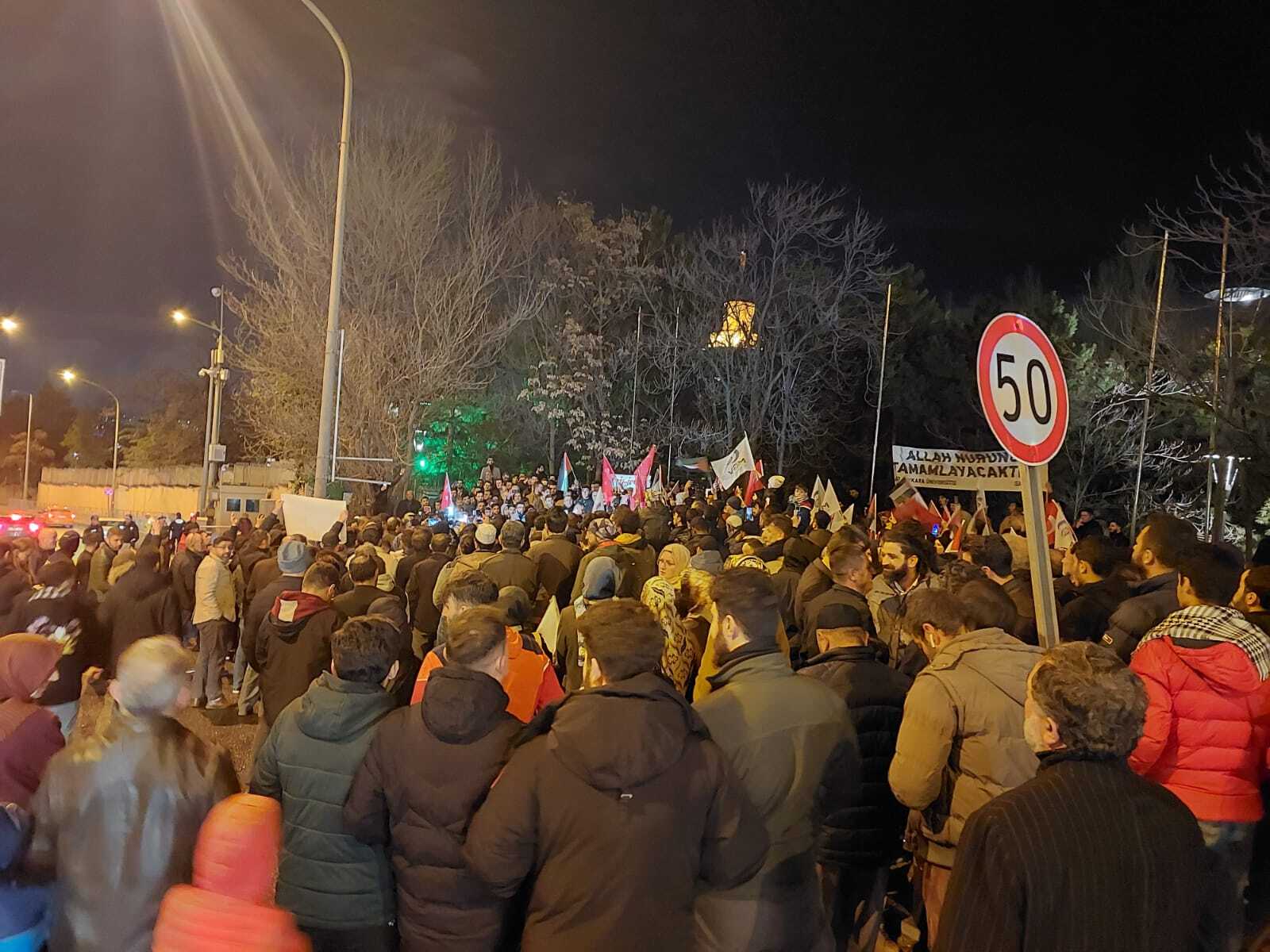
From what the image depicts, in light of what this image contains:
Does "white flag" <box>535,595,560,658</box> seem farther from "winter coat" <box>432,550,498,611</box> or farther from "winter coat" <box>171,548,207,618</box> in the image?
"winter coat" <box>171,548,207,618</box>

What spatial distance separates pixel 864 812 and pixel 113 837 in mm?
2881

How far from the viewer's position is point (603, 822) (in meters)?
2.87

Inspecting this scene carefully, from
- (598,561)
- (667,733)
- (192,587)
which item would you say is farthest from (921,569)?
(192,587)

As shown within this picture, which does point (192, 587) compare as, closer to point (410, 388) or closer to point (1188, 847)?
point (1188, 847)

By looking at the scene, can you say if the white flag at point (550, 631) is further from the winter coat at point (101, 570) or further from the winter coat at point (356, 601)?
the winter coat at point (101, 570)

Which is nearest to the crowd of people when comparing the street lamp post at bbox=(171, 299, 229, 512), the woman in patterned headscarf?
the woman in patterned headscarf

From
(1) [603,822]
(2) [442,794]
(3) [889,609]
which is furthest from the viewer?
(3) [889,609]

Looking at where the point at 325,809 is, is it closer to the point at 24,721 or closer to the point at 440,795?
the point at 440,795

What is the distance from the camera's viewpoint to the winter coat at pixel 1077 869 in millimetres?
2316

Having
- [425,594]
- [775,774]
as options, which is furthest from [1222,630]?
[425,594]

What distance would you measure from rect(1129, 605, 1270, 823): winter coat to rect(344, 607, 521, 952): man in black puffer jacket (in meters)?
2.60

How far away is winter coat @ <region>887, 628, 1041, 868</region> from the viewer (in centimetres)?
361

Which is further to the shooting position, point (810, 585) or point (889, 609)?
point (810, 585)

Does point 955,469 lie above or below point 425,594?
above
